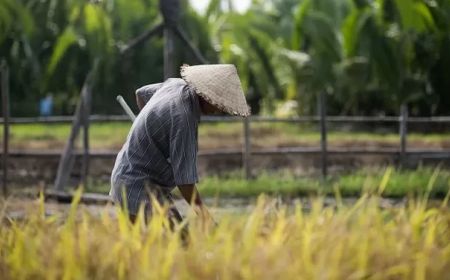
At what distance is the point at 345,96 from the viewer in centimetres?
2230

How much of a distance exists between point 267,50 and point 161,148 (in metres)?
14.7

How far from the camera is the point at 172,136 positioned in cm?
420

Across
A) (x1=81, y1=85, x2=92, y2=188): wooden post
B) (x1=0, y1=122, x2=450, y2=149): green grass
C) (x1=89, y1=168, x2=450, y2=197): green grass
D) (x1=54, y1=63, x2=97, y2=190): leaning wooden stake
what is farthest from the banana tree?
(x1=81, y1=85, x2=92, y2=188): wooden post

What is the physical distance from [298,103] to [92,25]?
449 inches

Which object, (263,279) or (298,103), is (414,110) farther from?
(263,279)

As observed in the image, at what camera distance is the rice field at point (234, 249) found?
3241mm

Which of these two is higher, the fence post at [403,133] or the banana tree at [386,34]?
the banana tree at [386,34]

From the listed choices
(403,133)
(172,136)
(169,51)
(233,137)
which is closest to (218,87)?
(172,136)

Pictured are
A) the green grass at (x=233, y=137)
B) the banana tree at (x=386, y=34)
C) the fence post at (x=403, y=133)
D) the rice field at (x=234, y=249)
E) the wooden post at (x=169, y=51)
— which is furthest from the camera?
Result: the green grass at (x=233, y=137)

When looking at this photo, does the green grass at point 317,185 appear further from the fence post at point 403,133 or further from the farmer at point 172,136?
the farmer at point 172,136

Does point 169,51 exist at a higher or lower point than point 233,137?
higher

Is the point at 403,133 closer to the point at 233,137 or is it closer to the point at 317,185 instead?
the point at 317,185

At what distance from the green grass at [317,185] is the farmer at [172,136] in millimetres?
5322

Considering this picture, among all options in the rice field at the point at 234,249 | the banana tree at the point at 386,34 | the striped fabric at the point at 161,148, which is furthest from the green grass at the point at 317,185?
the rice field at the point at 234,249
